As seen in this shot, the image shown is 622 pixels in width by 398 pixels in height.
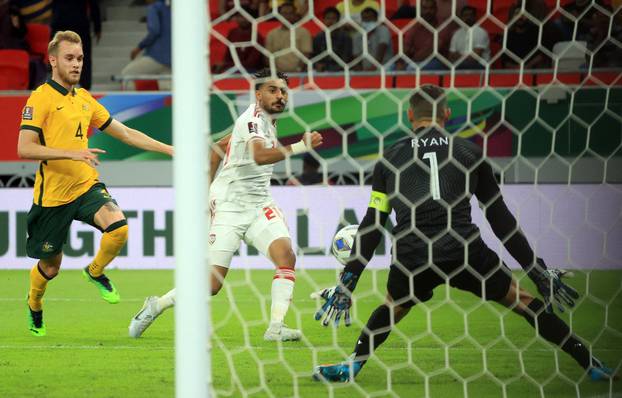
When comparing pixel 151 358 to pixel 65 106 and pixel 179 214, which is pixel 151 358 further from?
pixel 179 214

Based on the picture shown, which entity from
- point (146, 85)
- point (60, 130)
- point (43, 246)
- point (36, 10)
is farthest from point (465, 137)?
point (36, 10)

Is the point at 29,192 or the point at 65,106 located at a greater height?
the point at 65,106

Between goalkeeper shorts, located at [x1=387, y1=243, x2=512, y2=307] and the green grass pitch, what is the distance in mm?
162

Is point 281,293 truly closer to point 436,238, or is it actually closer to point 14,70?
point 436,238

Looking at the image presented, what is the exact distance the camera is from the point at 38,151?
624cm

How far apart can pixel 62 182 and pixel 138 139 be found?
561mm

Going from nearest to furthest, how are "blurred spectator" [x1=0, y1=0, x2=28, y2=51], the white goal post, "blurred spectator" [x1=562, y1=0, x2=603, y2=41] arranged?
the white goal post
"blurred spectator" [x1=562, y1=0, x2=603, y2=41]
"blurred spectator" [x1=0, y1=0, x2=28, y2=51]

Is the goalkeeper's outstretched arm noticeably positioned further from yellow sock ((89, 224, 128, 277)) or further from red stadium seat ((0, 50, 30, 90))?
red stadium seat ((0, 50, 30, 90))

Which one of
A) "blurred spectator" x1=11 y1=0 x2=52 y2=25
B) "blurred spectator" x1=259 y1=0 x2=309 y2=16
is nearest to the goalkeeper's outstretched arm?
"blurred spectator" x1=259 y1=0 x2=309 y2=16

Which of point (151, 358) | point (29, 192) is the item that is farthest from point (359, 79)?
point (151, 358)

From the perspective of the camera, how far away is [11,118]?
38.5 ft

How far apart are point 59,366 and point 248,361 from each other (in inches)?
40.1

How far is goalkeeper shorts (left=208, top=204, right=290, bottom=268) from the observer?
633cm

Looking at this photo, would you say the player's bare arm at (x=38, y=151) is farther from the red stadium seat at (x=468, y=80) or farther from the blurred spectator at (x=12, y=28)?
the blurred spectator at (x=12, y=28)
